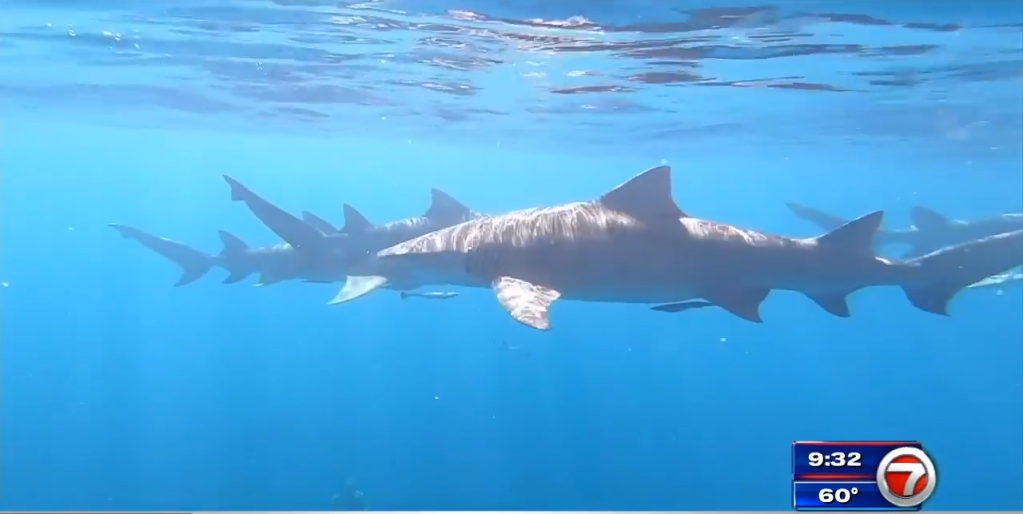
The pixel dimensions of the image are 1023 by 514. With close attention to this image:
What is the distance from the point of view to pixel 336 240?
1241cm

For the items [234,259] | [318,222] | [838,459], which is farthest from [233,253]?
[838,459]

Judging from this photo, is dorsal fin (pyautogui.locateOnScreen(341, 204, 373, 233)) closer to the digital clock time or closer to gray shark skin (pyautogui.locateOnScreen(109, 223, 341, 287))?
gray shark skin (pyautogui.locateOnScreen(109, 223, 341, 287))

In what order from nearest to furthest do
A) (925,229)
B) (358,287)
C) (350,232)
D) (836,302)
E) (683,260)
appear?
(358,287), (683,260), (836,302), (350,232), (925,229)

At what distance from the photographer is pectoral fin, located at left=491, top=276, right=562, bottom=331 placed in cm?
681

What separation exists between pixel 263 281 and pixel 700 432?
115 ft

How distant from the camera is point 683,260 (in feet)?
26.7

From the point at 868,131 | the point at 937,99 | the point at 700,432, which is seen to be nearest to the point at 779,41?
the point at 937,99

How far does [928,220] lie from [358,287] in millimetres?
14905

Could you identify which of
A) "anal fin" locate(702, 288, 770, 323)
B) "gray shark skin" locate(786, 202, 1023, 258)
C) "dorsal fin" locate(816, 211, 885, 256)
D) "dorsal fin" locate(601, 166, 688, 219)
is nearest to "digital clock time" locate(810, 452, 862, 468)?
"anal fin" locate(702, 288, 770, 323)

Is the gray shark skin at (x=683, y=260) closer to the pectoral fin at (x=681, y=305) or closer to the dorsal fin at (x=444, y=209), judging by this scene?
the pectoral fin at (x=681, y=305)

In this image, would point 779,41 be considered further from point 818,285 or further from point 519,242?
point 519,242

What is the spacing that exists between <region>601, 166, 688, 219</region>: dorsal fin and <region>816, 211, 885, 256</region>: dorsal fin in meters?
1.61

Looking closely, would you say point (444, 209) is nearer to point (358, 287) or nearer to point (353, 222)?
point (353, 222)

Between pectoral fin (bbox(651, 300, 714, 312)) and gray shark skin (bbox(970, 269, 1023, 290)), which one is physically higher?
gray shark skin (bbox(970, 269, 1023, 290))
